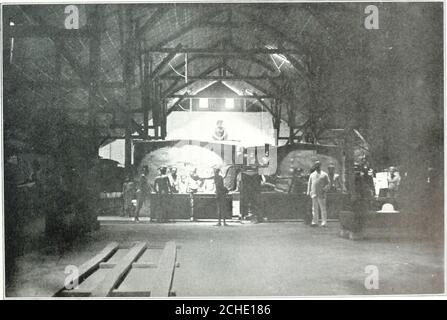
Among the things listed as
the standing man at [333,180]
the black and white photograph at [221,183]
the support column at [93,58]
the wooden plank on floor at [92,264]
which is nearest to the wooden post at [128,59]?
the black and white photograph at [221,183]

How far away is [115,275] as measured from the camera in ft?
17.8

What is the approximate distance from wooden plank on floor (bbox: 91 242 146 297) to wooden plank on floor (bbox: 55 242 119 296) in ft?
0.94

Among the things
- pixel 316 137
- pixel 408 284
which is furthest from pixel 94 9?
pixel 316 137

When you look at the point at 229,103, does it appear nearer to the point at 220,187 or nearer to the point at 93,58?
the point at 220,187

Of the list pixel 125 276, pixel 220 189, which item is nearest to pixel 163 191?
pixel 220 189

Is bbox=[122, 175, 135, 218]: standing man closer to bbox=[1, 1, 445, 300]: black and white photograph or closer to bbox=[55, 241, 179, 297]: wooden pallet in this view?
bbox=[1, 1, 445, 300]: black and white photograph

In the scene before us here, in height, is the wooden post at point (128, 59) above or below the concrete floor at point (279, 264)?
above

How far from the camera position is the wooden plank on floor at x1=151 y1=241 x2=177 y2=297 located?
4825mm

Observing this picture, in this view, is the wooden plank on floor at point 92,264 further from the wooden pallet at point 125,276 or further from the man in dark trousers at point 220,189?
the man in dark trousers at point 220,189

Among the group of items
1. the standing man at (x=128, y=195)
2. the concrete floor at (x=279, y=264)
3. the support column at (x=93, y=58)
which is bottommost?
the concrete floor at (x=279, y=264)

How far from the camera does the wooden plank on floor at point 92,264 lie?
5.22 m

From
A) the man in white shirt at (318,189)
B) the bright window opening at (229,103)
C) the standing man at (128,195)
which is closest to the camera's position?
the man in white shirt at (318,189)

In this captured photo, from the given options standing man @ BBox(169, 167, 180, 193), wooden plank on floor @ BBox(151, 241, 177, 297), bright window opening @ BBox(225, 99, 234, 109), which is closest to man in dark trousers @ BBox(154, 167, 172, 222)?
standing man @ BBox(169, 167, 180, 193)

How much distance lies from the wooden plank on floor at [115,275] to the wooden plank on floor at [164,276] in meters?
0.40
